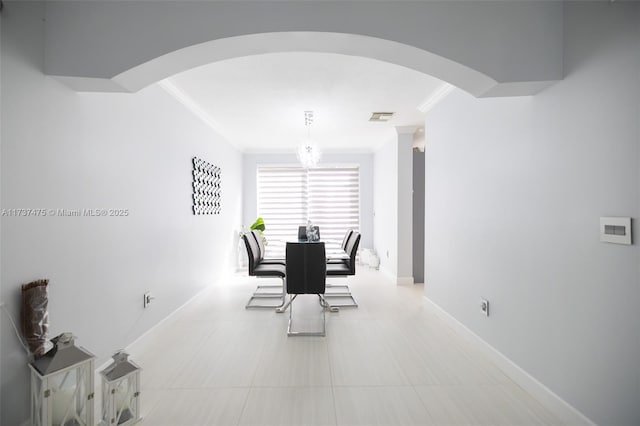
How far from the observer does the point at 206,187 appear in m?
4.38

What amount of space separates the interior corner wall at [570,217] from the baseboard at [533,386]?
4 centimetres

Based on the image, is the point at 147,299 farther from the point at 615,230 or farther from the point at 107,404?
the point at 615,230

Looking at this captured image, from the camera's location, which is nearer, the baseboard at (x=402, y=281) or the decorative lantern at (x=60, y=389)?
the decorative lantern at (x=60, y=389)

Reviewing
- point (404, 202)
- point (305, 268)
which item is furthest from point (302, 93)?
point (404, 202)

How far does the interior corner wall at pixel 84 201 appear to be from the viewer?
156 centimetres

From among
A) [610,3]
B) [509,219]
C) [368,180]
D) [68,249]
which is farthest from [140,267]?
[368,180]

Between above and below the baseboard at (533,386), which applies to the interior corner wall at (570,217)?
above

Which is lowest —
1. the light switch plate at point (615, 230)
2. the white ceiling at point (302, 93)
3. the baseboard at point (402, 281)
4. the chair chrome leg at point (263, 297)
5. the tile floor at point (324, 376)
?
the tile floor at point (324, 376)

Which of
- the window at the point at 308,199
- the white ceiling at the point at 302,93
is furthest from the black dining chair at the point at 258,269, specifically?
the window at the point at 308,199

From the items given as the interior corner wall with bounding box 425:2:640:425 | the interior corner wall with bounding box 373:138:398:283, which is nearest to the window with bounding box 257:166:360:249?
the interior corner wall with bounding box 373:138:398:283

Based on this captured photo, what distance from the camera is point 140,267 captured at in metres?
2.68

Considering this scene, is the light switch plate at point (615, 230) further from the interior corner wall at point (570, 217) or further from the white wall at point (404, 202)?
the white wall at point (404, 202)

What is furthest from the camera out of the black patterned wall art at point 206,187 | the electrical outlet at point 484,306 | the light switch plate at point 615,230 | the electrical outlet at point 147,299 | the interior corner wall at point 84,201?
the black patterned wall art at point 206,187

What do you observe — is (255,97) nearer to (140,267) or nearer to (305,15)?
(305,15)
